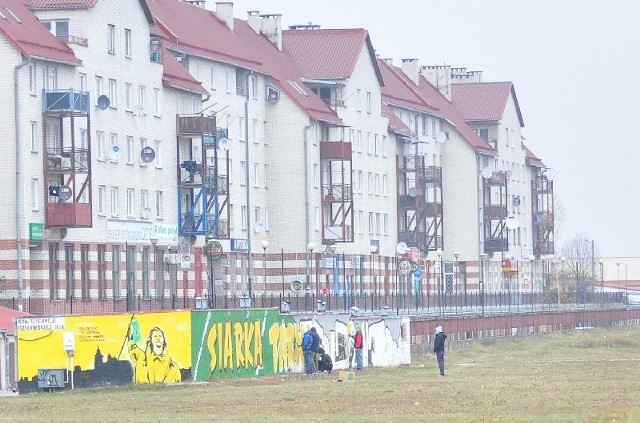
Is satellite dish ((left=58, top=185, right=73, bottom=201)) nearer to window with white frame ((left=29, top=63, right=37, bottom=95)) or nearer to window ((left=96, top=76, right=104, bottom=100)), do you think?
window with white frame ((left=29, top=63, right=37, bottom=95))

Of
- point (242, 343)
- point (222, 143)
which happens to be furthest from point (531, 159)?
point (242, 343)

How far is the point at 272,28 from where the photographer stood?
5148 inches

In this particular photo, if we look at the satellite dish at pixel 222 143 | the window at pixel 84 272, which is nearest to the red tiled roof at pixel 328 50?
the satellite dish at pixel 222 143

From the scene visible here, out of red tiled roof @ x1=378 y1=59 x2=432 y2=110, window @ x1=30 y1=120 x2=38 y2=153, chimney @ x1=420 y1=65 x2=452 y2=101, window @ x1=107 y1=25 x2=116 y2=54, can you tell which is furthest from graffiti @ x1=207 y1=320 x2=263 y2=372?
chimney @ x1=420 y1=65 x2=452 y2=101

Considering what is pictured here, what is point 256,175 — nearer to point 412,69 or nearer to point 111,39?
point 111,39

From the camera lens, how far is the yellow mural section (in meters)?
63.5

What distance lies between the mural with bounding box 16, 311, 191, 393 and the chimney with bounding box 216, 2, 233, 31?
5874 centimetres

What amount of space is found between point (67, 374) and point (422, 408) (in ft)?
53.7

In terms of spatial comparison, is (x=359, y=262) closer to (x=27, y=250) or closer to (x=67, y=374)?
(x=27, y=250)

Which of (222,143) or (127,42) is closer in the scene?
(127,42)

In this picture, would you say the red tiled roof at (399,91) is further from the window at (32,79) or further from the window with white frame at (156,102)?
the window at (32,79)

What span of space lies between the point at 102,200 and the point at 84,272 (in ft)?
15.3

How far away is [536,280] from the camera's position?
179875 mm

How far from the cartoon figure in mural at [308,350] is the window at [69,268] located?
62.4 ft
